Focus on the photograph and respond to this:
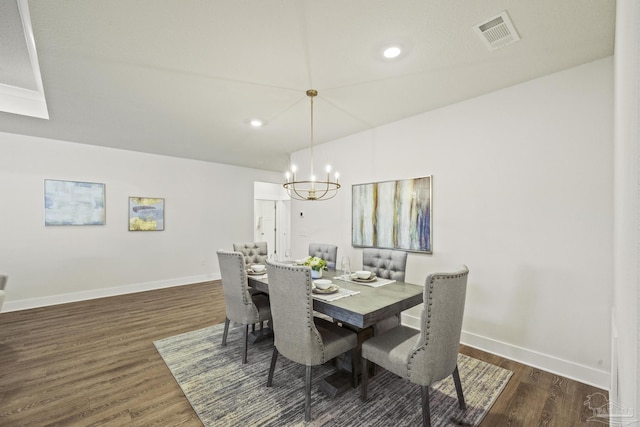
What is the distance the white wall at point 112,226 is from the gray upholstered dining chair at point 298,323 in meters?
4.41

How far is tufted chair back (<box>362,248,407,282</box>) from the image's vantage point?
2.88 m

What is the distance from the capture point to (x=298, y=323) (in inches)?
75.4

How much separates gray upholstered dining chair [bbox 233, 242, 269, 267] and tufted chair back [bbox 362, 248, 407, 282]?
1.39 meters

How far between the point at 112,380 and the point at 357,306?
2.25 m

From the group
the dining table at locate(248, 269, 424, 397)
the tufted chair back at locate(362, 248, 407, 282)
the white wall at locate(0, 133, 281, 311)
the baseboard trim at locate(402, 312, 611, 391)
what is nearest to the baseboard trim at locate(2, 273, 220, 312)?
the white wall at locate(0, 133, 281, 311)

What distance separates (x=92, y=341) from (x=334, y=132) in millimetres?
4023

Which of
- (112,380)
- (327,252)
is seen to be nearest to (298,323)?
(327,252)

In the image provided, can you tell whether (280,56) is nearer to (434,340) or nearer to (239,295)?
(239,295)

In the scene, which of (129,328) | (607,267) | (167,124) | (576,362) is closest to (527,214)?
(607,267)

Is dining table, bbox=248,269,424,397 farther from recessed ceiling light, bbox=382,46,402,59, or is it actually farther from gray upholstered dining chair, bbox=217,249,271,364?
recessed ceiling light, bbox=382,46,402,59

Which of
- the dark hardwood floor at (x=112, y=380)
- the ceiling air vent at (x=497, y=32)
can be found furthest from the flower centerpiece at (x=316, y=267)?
the ceiling air vent at (x=497, y=32)

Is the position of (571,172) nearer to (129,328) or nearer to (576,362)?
(576,362)

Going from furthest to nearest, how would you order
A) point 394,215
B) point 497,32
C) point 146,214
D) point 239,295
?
point 146,214 → point 394,215 → point 239,295 → point 497,32

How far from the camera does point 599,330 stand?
2.22 m
